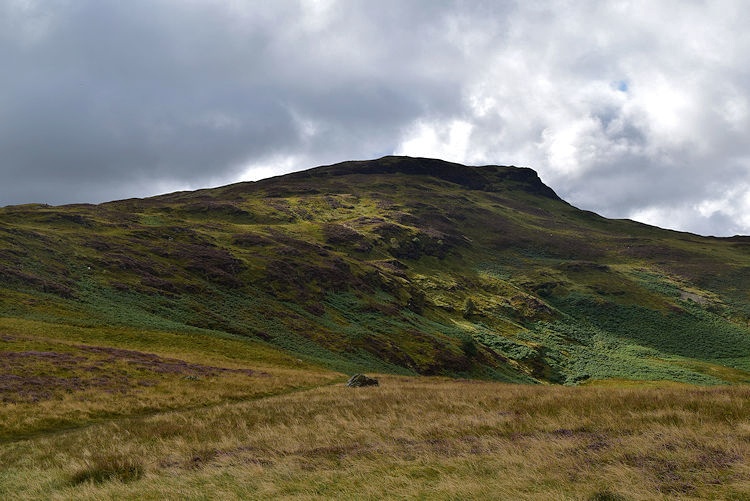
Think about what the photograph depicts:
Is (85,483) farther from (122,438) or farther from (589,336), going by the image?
(589,336)

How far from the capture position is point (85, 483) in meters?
10.3

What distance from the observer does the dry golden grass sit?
8164 millimetres

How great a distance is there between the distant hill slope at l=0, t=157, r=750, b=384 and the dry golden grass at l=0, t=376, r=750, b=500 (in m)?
40.5

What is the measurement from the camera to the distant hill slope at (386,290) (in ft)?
205

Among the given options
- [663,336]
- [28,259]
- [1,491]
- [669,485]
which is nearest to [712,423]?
[669,485]

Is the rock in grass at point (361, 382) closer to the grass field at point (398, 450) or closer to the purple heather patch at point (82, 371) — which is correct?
the purple heather patch at point (82, 371)

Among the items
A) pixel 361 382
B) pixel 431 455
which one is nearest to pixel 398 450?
pixel 431 455

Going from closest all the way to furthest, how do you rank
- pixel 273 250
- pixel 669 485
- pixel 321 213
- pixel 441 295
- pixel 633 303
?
pixel 669 485, pixel 273 250, pixel 441 295, pixel 633 303, pixel 321 213

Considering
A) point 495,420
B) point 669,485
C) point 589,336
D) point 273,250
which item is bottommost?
point 589,336

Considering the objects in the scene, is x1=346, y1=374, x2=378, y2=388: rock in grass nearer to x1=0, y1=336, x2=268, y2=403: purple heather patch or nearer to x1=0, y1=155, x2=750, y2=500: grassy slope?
x1=0, y1=155, x2=750, y2=500: grassy slope

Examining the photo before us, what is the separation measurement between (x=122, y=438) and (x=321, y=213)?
160m

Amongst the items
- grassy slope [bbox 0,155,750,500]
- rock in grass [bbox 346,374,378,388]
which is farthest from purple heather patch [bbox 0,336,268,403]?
rock in grass [bbox 346,374,378,388]

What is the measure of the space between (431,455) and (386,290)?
311 ft

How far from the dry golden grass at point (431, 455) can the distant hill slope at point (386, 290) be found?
4053cm
